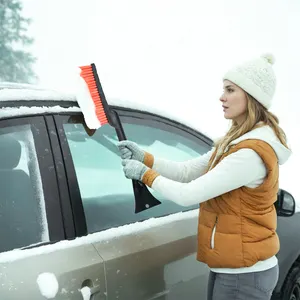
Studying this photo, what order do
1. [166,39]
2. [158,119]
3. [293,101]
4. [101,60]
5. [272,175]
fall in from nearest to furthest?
1. [272,175]
2. [158,119]
3. [293,101]
4. [101,60]
5. [166,39]

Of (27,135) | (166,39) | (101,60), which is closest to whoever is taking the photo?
(27,135)

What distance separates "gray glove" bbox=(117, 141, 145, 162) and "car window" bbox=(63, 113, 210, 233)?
0.14 m

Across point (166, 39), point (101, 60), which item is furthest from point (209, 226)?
point (166, 39)

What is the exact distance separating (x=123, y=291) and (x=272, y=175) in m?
0.75

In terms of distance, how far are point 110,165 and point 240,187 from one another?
0.64 metres

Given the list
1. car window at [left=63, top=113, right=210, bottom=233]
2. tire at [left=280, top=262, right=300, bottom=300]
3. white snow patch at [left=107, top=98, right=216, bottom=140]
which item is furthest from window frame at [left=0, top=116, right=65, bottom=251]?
tire at [left=280, top=262, right=300, bottom=300]

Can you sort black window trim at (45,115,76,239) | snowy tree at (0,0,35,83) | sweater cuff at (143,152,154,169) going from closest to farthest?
1. black window trim at (45,115,76,239)
2. sweater cuff at (143,152,154,169)
3. snowy tree at (0,0,35,83)

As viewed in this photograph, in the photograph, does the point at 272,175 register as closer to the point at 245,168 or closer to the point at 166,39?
the point at 245,168

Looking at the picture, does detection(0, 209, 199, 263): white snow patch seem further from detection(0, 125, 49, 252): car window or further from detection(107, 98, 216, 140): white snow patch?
detection(107, 98, 216, 140): white snow patch

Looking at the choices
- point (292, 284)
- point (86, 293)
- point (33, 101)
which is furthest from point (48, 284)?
point (292, 284)

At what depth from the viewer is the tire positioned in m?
2.89

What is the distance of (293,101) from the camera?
61.8ft

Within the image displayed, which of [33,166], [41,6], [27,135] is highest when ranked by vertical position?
[41,6]

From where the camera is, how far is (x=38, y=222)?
68.0 inches
